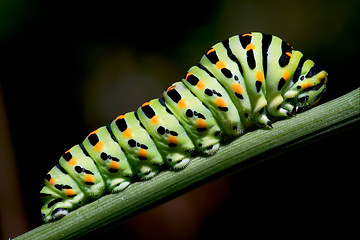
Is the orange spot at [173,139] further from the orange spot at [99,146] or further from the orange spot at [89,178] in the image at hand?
the orange spot at [89,178]

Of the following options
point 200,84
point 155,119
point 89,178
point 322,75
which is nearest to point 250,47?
point 200,84

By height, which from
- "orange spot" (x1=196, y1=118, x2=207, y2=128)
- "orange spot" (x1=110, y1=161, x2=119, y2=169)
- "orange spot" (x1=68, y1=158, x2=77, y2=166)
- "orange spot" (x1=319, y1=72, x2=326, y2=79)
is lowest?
"orange spot" (x1=110, y1=161, x2=119, y2=169)

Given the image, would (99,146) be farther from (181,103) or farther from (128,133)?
(181,103)

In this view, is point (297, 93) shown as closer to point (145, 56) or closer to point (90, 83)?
point (145, 56)

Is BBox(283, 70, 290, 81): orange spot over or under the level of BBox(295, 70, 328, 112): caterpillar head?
over

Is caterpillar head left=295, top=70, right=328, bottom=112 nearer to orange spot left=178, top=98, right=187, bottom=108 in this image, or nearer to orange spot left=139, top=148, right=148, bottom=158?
orange spot left=178, top=98, right=187, bottom=108

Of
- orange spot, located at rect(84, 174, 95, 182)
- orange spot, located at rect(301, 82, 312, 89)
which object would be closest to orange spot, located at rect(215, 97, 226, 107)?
orange spot, located at rect(301, 82, 312, 89)
